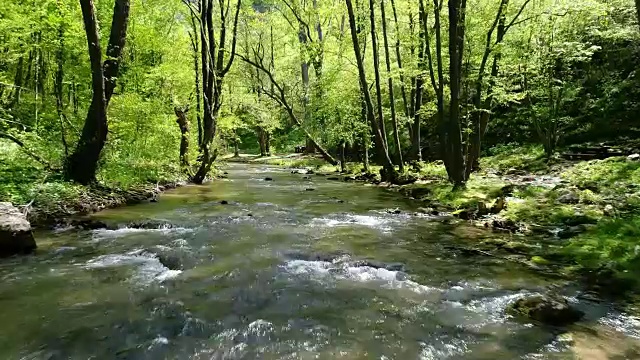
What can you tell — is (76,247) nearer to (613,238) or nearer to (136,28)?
(613,238)

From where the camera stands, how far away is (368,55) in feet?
96.4

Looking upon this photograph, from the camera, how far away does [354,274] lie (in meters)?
7.16

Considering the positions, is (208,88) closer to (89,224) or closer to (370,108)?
(370,108)

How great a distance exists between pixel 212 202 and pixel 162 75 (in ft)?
18.0

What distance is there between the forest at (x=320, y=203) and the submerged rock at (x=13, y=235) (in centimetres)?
4

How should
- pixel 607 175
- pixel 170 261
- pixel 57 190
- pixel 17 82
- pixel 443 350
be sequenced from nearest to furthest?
pixel 443 350 < pixel 170 261 < pixel 57 190 < pixel 607 175 < pixel 17 82

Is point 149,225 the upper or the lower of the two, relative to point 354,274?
upper

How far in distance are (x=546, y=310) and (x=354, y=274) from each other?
2850 millimetres

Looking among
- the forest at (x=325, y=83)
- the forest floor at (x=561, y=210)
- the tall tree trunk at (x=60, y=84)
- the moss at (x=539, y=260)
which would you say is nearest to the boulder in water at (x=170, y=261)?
the forest at (x=325, y=83)

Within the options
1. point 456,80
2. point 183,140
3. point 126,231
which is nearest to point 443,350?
point 126,231

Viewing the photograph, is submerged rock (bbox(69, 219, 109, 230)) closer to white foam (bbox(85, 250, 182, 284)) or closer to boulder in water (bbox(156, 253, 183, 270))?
white foam (bbox(85, 250, 182, 284))

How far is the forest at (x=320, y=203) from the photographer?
17.5 ft

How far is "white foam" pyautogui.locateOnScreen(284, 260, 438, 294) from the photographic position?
21.8ft

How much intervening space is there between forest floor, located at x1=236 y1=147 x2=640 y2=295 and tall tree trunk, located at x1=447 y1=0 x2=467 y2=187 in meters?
0.71
